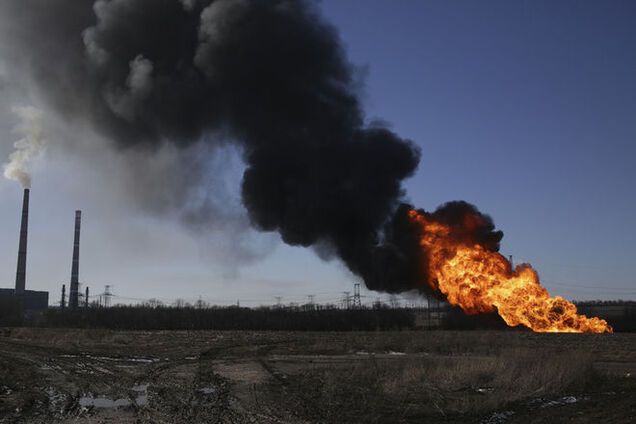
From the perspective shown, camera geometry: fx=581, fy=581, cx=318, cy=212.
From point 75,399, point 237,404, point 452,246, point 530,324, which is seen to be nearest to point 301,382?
point 237,404

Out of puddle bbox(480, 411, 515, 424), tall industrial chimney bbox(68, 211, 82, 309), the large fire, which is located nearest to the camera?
puddle bbox(480, 411, 515, 424)

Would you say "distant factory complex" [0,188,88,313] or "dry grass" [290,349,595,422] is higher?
"distant factory complex" [0,188,88,313]

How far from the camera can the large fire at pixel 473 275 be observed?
3872cm

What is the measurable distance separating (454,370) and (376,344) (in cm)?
1781

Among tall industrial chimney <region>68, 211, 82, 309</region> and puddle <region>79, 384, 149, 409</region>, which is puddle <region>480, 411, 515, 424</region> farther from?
tall industrial chimney <region>68, 211, 82, 309</region>

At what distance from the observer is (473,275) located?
39000 mm

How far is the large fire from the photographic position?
38.7m

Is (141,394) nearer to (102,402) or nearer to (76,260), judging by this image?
(102,402)

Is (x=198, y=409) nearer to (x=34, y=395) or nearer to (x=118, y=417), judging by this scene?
(x=118, y=417)

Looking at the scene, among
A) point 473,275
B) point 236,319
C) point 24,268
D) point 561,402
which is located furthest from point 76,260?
point 561,402

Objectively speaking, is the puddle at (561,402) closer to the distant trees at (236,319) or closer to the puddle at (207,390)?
the puddle at (207,390)

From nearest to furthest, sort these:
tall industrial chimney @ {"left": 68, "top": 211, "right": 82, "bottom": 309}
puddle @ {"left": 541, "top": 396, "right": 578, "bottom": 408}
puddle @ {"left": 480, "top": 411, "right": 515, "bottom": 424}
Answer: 1. puddle @ {"left": 480, "top": 411, "right": 515, "bottom": 424}
2. puddle @ {"left": 541, "top": 396, "right": 578, "bottom": 408}
3. tall industrial chimney @ {"left": 68, "top": 211, "right": 82, "bottom": 309}

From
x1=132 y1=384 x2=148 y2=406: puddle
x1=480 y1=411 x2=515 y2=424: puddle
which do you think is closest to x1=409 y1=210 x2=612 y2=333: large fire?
x1=132 y1=384 x2=148 y2=406: puddle

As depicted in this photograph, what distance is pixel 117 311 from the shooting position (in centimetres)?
9006
